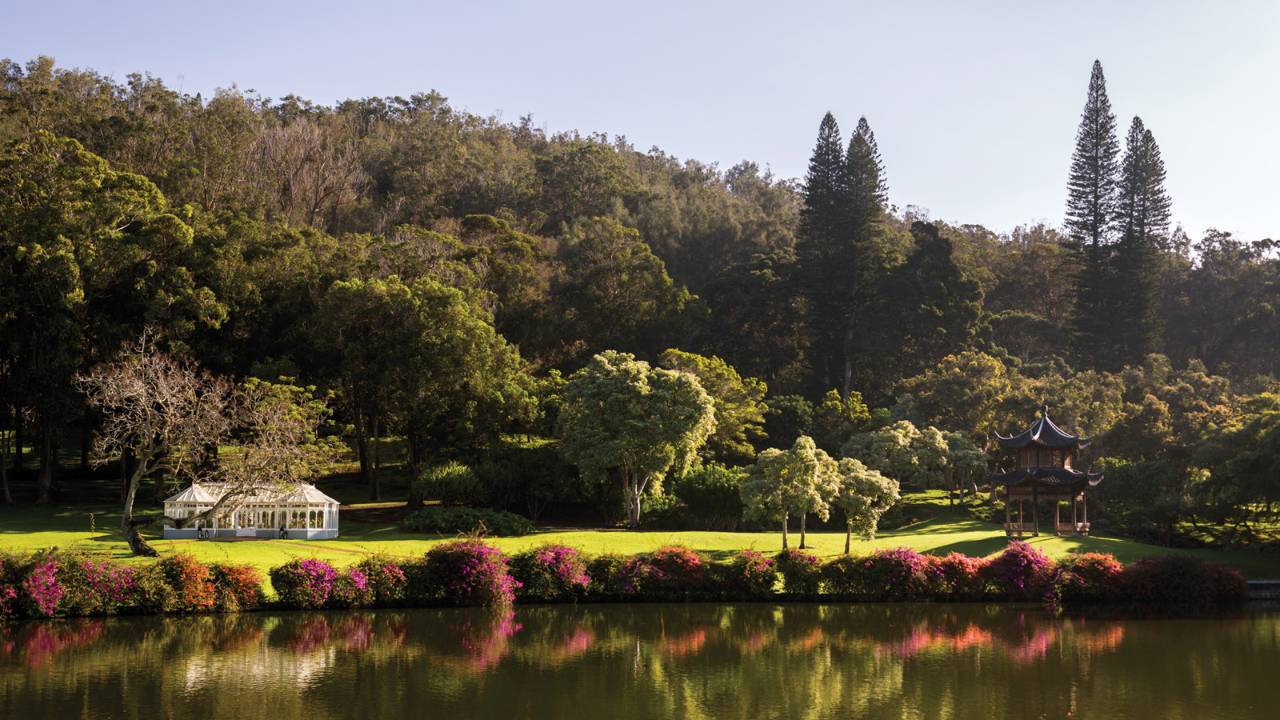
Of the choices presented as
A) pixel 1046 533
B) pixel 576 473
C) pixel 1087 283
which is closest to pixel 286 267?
pixel 576 473

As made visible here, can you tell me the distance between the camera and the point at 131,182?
49.2 meters

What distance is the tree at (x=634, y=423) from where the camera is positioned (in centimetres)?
4634

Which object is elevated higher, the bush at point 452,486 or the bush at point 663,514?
the bush at point 452,486

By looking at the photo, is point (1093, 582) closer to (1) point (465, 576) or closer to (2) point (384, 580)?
(1) point (465, 576)

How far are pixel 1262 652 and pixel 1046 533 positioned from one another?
18.8m

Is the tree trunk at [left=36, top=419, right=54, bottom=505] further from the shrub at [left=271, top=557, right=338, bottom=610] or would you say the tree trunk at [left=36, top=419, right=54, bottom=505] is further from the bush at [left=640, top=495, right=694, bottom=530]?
the bush at [left=640, top=495, right=694, bottom=530]

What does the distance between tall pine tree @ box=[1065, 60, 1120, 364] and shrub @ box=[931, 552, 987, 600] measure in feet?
151

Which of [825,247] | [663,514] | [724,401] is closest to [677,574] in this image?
[663,514]

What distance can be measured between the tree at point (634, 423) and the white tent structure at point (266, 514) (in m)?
10.3

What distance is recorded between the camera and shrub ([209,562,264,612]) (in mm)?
29844

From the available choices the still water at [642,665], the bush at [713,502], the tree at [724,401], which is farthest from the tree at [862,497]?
the tree at [724,401]

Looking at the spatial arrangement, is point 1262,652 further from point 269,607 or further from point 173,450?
point 173,450

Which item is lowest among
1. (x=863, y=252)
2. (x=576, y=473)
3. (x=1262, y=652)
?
(x=1262, y=652)

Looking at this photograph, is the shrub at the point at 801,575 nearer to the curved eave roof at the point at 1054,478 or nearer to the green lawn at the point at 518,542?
the green lawn at the point at 518,542
